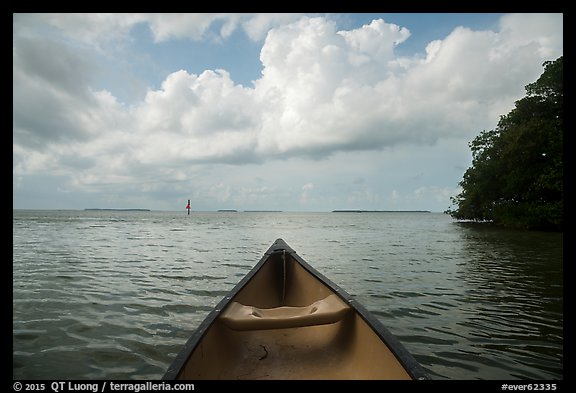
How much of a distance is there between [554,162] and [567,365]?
28.0 m

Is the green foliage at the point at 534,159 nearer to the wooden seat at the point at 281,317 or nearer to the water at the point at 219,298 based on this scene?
the water at the point at 219,298

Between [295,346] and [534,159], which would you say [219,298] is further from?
[534,159]

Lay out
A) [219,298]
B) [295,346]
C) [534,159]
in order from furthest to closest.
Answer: [534,159], [219,298], [295,346]

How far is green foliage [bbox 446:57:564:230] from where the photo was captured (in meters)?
26.1

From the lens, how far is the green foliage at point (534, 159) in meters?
26.1

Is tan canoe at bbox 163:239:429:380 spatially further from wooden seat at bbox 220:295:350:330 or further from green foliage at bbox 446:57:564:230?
green foliage at bbox 446:57:564:230

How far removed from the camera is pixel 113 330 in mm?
5875

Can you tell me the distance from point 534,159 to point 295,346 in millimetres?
31850

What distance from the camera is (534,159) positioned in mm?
27625

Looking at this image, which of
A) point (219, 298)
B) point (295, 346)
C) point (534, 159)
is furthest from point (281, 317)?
point (534, 159)

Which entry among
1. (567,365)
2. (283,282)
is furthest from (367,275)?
(567,365)

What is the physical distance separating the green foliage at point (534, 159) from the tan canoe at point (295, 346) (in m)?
29.3
